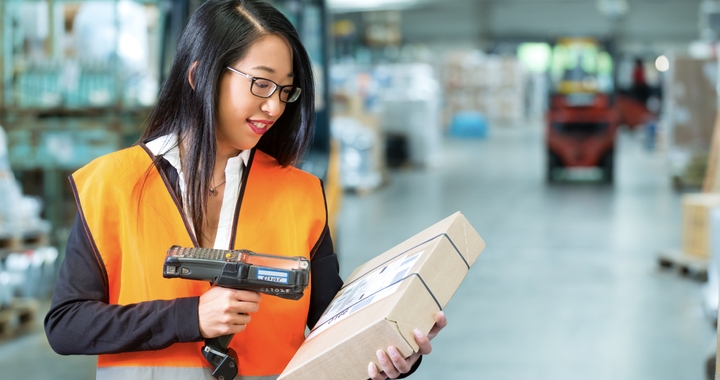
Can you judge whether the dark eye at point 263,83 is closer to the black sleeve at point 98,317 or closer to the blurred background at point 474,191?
the black sleeve at point 98,317

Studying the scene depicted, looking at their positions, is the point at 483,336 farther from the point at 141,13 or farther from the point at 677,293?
the point at 141,13

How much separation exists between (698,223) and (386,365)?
5745 millimetres

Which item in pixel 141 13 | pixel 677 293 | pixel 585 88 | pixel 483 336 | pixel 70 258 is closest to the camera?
pixel 70 258

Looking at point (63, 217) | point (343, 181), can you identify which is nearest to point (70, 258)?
point (63, 217)

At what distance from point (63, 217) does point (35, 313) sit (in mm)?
2476

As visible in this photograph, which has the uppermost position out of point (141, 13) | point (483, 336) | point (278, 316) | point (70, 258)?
point (141, 13)

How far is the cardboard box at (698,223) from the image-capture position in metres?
6.41

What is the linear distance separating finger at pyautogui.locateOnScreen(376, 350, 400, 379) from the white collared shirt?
363 millimetres

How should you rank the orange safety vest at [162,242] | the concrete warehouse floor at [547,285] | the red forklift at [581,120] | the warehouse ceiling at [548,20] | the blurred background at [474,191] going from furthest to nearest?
the warehouse ceiling at [548,20] → the red forklift at [581,120] → the blurred background at [474,191] → the concrete warehouse floor at [547,285] → the orange safety vest at [162,242]

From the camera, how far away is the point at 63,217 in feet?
25.6

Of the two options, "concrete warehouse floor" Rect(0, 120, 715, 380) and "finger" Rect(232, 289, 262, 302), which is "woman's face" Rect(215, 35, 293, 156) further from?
"concrete warehouse floor" Rect(0, 120, 715, 380)

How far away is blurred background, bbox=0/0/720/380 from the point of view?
5.12 meters

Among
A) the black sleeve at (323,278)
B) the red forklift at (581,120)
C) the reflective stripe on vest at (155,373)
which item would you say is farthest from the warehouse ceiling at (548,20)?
the reflective stripe on vest at (155,373)

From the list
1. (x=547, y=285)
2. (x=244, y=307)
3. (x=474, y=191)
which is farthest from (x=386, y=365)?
(x=474, y=191)
